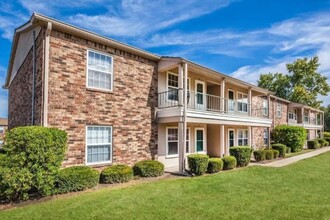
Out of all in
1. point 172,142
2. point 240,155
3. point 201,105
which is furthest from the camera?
point 201,105

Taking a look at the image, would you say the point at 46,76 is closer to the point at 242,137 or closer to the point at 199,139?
the point at 199,139

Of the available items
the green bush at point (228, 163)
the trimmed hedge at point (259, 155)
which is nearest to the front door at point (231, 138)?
the trimmed hedge at point (259, 155)

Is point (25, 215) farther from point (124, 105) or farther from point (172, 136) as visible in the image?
point (172, 136)

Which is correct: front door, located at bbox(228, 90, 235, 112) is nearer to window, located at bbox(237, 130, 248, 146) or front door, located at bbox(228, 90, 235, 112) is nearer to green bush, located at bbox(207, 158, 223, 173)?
window, located at bbox(237, 130, 248, 146)

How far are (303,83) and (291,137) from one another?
980 inches

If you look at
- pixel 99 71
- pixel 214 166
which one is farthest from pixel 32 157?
A: pixel 214 166

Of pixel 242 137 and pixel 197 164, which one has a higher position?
pixel 242 137

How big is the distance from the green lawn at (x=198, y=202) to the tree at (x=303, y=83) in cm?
3650

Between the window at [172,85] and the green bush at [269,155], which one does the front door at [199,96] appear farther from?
the green bush at [269,155]

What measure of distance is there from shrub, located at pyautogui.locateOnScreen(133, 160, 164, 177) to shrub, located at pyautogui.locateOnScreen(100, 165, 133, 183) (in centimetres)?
84

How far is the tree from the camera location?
136 feet

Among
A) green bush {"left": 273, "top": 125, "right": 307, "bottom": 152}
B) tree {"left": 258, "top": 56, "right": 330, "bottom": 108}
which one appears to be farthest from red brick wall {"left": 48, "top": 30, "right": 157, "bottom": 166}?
tree {"left": 258, "top": 56, "right": 330, "bottom": 108}

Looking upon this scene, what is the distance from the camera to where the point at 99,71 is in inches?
420

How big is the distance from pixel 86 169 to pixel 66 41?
529 centimetres
